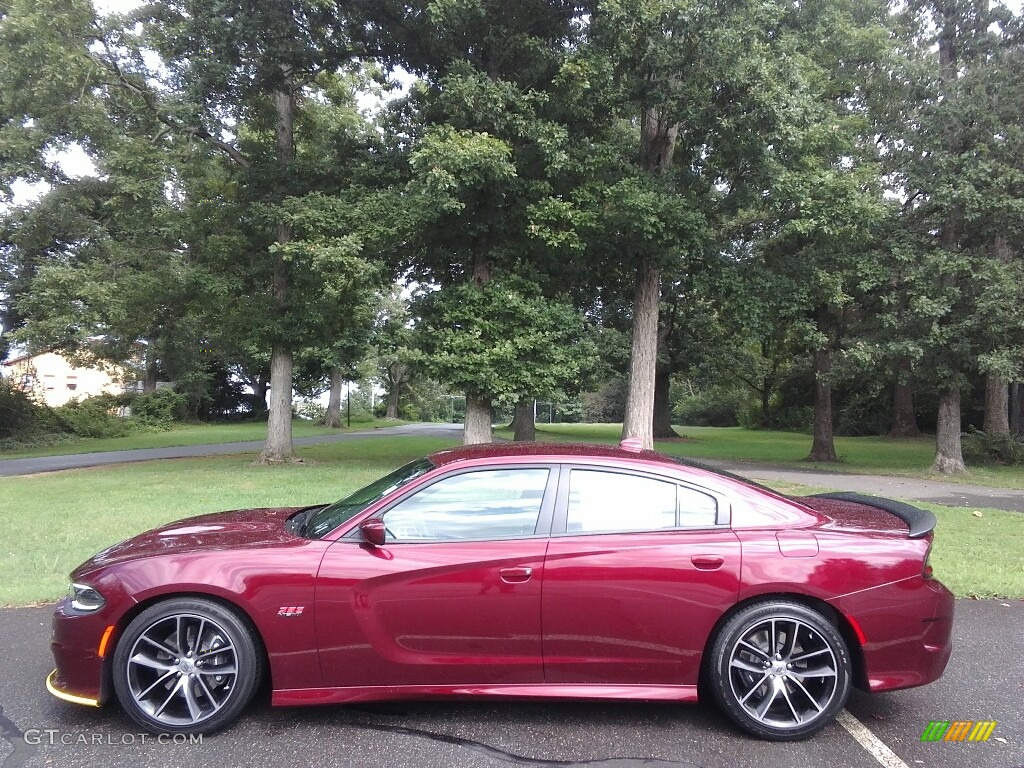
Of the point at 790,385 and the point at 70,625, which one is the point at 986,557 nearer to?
the point at 70,625

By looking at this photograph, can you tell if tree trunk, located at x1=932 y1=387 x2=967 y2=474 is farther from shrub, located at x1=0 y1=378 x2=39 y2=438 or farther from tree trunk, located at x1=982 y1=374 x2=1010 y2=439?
shrub, located at x1=0 y1=378 x2=39 y2=438

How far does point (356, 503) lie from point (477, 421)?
10.9m

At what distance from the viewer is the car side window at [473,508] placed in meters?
A: 3.35

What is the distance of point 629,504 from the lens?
11.2 feet

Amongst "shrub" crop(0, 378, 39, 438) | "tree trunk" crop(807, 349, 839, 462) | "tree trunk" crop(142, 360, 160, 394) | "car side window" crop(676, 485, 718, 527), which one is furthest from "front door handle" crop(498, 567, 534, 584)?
"tree trunk" crop(142, 360, 160, 394)

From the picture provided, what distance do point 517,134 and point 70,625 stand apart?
453 inches

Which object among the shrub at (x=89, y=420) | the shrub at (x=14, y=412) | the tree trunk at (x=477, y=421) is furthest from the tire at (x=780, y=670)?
the shrub at (x=89, y=420)

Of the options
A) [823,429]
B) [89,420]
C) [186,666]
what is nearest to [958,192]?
[823,429]

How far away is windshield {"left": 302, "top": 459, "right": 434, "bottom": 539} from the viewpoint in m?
3.49

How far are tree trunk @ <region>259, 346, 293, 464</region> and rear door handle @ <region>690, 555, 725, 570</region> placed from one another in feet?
49.4

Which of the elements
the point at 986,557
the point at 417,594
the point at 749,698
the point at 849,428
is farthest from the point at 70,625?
the point at 849,428

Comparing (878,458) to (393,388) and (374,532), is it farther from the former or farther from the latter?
(393,388)

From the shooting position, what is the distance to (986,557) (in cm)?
685

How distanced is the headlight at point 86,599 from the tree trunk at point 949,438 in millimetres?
18744
